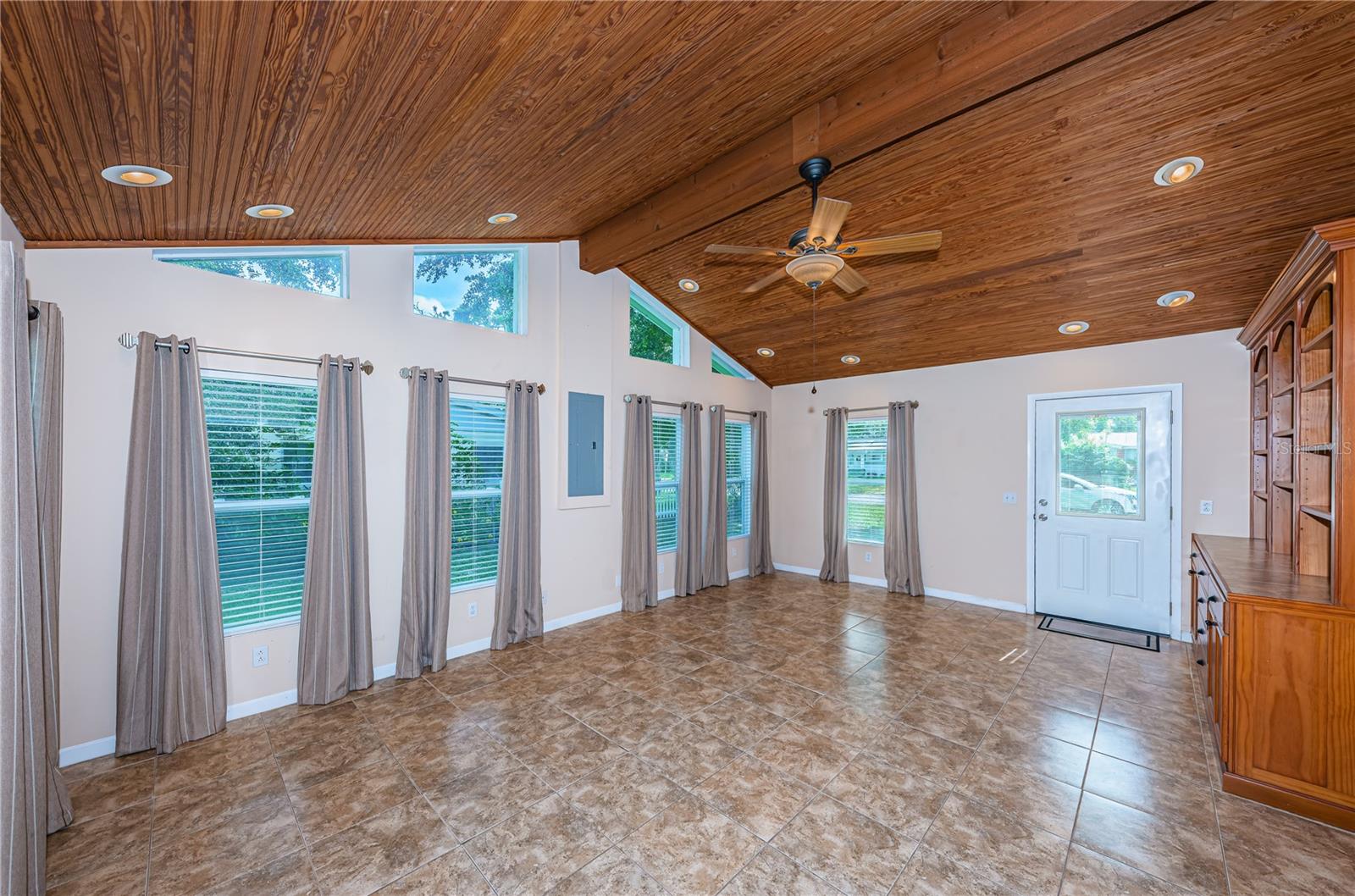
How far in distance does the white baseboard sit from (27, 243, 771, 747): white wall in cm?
3

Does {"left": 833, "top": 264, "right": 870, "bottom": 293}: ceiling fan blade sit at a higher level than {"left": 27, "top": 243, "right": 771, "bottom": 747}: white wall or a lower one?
higher

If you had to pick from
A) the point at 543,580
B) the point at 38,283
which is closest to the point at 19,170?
the point at 38,283

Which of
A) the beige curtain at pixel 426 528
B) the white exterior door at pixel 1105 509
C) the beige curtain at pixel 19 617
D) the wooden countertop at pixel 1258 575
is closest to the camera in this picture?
the beige curtain at pixel 19 617

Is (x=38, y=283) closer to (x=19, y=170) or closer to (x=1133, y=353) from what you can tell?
(x=19, y=170)

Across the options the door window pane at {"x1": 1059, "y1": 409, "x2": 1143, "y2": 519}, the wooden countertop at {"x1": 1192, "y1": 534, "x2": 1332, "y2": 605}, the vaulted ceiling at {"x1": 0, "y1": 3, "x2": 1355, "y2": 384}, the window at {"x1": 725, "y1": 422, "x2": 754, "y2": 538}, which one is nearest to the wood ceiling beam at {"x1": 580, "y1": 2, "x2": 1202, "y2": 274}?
the vaulted ceiling at {"x1": 0, "y1": 3, "x2": 1355, "y2": 384}

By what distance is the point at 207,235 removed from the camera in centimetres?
302

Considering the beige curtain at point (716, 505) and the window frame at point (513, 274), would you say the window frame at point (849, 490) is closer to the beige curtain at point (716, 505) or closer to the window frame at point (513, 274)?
the beige curtain at point (716, 505)

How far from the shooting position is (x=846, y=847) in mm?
2141

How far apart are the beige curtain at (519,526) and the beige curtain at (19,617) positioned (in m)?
2.54

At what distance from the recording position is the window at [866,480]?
628cm

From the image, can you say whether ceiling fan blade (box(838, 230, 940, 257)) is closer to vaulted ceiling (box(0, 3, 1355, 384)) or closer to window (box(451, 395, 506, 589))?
vaulted ceiling (box(0, 3, 1355, 384))

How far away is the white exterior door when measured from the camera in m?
4.59

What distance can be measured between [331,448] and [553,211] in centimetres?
216

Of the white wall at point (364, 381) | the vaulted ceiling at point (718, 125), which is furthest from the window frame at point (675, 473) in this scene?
the vaulted ceiling at point (718, 125)
